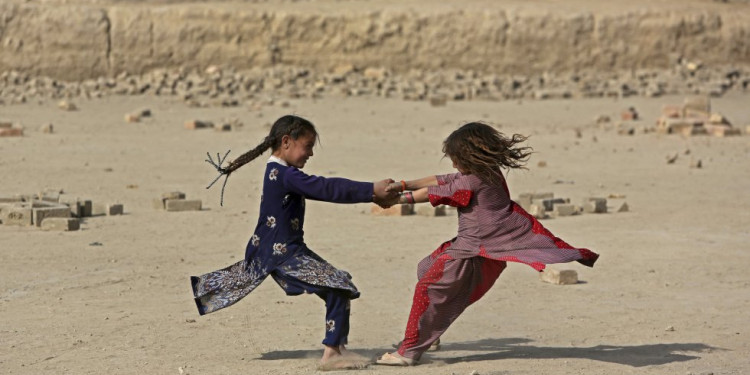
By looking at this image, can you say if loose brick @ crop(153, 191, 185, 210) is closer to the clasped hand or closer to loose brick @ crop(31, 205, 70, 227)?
loose brick @ crop(31, 205, 70, 227)

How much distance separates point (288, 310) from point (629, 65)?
19.0 m

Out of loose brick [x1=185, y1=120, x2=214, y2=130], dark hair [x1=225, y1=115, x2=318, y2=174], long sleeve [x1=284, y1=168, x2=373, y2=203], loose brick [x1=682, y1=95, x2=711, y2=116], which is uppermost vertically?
loose brick [x1=682, y1=95, x2=711, y2=116]

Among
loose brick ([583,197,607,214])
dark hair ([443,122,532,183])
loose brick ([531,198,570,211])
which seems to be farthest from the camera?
loose brick ([583,197,607,214])

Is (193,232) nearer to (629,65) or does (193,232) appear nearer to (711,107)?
(711,107)

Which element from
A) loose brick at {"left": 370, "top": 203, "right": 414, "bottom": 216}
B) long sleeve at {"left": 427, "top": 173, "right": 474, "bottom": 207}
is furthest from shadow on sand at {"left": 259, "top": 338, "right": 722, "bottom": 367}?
loose brick at {"left": 370, "top": 203, "right": 414, "bottom": 216}

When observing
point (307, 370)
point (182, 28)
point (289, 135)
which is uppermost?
point (182, 28)

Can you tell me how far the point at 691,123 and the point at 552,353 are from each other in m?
12.6

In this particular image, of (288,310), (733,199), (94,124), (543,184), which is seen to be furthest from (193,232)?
(94,124)

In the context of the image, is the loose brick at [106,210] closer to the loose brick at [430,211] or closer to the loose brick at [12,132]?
the loose brick at [430,211]

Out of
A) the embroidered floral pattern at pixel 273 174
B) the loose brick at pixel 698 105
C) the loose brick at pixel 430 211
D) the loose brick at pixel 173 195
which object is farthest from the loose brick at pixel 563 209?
the loose brick at pixel 698 105

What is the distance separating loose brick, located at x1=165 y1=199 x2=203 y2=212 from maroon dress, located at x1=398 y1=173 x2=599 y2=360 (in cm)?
579

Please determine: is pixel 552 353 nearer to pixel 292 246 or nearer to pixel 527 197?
pixel 292 246

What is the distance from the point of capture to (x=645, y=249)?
971 cm

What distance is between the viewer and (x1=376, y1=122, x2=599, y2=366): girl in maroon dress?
5938 millimetres
